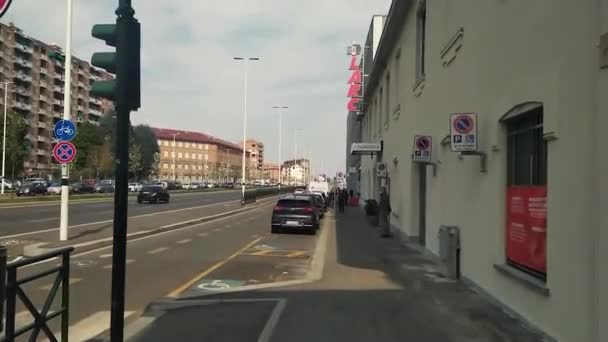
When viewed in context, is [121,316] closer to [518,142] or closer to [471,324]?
[471,324]

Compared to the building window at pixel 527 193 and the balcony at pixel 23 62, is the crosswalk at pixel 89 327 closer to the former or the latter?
the building window at pixel 527 193

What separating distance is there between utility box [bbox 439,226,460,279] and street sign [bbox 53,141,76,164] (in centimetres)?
1008

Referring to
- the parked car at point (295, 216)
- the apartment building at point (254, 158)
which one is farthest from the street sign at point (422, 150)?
the apartment building at point (254, 158)

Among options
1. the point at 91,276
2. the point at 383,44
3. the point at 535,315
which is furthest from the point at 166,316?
the point at 383,44

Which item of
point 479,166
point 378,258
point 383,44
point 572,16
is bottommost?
point 378,258

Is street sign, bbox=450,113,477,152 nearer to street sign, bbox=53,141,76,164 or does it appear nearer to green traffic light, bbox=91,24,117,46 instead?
green traffic light, bbox=91,24,117,46

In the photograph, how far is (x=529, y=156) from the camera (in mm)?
7578

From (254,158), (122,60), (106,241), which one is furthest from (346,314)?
(254,158)

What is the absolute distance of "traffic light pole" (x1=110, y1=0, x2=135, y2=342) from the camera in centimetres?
487

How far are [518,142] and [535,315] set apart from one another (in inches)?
99.8

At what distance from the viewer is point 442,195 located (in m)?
12.8

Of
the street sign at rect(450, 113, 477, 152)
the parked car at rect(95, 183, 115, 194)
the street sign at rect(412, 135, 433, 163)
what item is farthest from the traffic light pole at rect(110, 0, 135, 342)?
the parked car at rect(95, 183, 115, 194)

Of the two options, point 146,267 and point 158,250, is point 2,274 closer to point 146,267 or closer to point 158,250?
point 146,267

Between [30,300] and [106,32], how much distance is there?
97.0 inches
